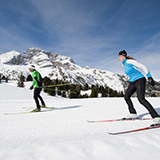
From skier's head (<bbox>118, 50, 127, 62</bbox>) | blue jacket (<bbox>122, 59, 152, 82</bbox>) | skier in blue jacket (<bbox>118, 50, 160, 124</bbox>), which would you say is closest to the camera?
skier in blue jacket (<bbox>118, 50, 160, 124</bbox>)

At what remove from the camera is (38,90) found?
5.30 m

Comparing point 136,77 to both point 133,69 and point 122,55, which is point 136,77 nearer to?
point 133,69

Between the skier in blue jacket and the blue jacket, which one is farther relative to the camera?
the blue jacket

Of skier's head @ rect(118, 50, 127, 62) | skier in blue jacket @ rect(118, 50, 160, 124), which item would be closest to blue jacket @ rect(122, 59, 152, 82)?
skier in blue jacket @ rect(118, 50, 160, 124)

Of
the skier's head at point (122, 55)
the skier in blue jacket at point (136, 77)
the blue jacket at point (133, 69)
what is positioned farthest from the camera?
the skier's head at point (122, 55)

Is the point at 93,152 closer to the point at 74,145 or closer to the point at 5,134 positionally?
the point at 74,145

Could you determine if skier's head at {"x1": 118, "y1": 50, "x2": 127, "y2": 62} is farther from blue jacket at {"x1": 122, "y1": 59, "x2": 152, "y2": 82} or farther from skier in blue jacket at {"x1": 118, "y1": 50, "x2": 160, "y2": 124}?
blue jacket at {"x1": 122, "y1": 59, "x2": 152, "y2": 82}

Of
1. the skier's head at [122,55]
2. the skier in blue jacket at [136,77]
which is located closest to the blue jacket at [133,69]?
the skier in blue jacket at [136,77]

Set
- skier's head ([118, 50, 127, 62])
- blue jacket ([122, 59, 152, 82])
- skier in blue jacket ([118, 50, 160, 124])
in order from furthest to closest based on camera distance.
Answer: skier's head ([118, 50, 127, 62]) → blue jacket ([122, 59, 152, 82]) → skier in blue jacket ([118, 50, 160, 124])

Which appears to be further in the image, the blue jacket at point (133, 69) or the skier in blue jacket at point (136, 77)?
the blue jacket at point (133, 69)

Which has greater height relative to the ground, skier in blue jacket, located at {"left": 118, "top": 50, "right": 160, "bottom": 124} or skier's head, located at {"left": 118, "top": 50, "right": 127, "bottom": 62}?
skier's head, located at {"left": 118, "top": 50, "right": 127, "bottom": 62}

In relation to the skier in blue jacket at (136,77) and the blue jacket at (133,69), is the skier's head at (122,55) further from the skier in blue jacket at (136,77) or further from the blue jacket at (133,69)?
the blue jacket at (133,69)

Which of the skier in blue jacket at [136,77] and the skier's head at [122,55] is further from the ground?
the skier's head at [122,55]

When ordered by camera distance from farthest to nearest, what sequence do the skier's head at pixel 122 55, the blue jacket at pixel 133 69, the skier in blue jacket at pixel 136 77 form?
the skier's head at pixel 122 55 → the blue jacket at pixel 133 69 → the skier in blue jacket at pixel 136 77
